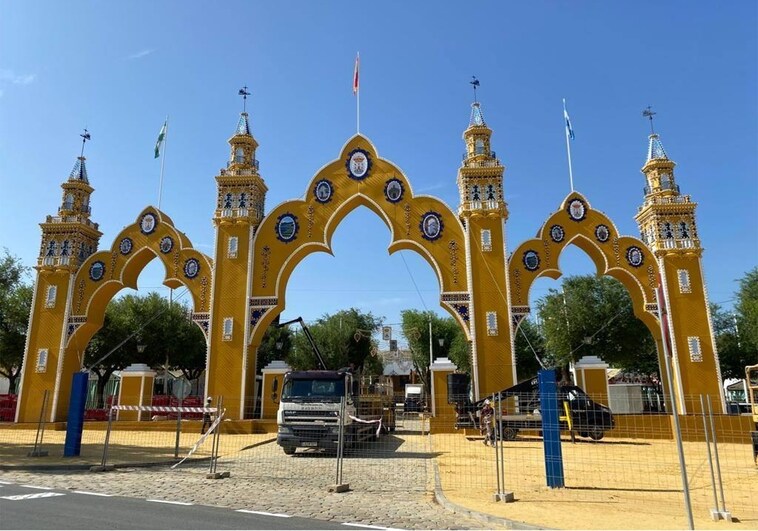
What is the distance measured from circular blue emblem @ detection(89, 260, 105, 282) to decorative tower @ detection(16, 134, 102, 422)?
769 mm

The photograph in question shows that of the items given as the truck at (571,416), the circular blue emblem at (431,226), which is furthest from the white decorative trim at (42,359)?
the truck at (571,416)

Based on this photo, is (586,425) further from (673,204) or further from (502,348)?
(673,204)

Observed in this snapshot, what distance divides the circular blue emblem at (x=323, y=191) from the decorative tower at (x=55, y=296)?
41.0 ft

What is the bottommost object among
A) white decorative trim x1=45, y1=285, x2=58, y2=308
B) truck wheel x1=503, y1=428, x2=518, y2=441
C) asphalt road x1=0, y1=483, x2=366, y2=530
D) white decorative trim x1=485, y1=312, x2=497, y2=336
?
asphalt road x1=0, y1=483, x2=366, y2=530

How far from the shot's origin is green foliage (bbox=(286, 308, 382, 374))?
45594 mm

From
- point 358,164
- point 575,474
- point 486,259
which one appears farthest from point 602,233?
point 575,474

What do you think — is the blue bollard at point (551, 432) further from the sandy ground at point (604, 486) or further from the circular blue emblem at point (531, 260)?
the circular blue emblem at point (531, 260)

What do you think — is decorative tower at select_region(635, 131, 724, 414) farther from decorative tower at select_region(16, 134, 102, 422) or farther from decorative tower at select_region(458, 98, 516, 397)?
decorative tower at select_region(16, 134, 102, 422)

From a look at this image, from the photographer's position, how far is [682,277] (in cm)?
2453

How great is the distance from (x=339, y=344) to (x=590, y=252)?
2513 cm

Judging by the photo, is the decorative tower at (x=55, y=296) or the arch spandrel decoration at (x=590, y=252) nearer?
the arch spandrel decoration at (x=590, y=252)

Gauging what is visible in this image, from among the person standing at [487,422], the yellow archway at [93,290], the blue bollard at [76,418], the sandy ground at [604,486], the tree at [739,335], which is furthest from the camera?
the tree at [739,335]

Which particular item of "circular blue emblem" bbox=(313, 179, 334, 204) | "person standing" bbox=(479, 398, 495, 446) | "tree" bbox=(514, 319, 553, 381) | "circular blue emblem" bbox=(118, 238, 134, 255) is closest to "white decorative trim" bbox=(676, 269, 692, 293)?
"person standing" bbox=(479, 398, 495, 446)

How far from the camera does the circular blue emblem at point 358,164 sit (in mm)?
26281
